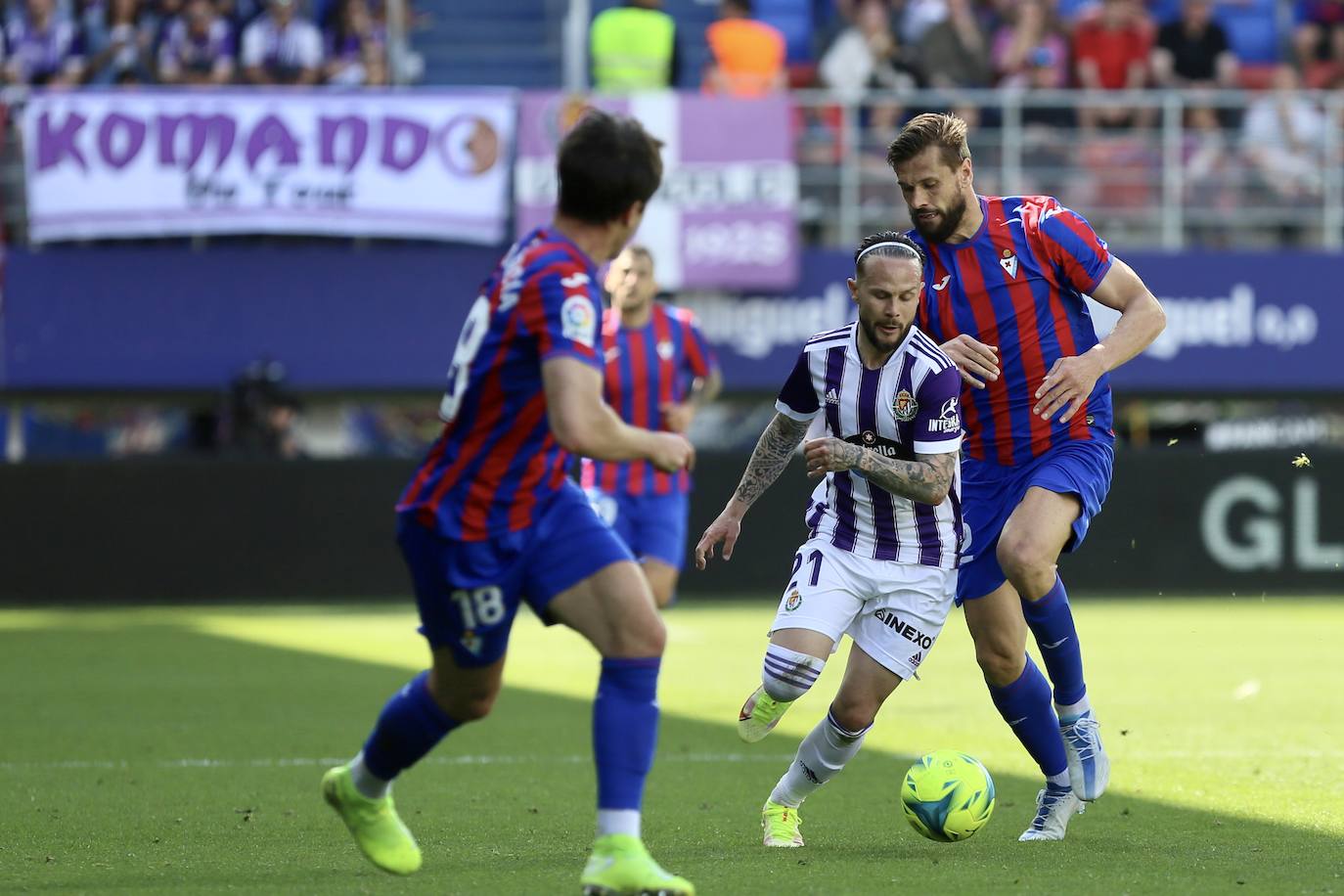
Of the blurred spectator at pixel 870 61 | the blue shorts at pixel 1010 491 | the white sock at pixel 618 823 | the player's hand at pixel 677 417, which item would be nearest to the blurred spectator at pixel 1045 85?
the blurred spectator at pixel 870 61

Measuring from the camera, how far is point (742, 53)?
671 inches

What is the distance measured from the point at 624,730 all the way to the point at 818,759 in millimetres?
1392

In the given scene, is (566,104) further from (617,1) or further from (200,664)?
(200,664)

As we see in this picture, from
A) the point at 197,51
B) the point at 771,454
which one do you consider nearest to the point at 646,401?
the point at 771,454

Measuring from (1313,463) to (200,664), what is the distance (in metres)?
9.58

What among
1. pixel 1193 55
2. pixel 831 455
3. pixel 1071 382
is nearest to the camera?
pixel 831 455

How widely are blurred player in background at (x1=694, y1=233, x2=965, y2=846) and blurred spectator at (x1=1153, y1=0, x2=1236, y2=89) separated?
12.5m

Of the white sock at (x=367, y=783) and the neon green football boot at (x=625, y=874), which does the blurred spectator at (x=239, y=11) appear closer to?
the white sock at (x=367, y=783)

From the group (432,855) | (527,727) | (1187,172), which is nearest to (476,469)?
(432,855)

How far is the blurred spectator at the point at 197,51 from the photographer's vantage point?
17.1 meters

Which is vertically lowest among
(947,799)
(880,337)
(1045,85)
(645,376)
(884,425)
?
(947,799)

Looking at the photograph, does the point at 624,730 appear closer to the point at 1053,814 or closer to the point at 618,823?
the point at 618,823

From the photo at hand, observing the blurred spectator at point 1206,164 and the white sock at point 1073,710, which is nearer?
the white sock at point 1073,710

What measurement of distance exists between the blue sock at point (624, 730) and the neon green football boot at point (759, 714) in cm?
118
